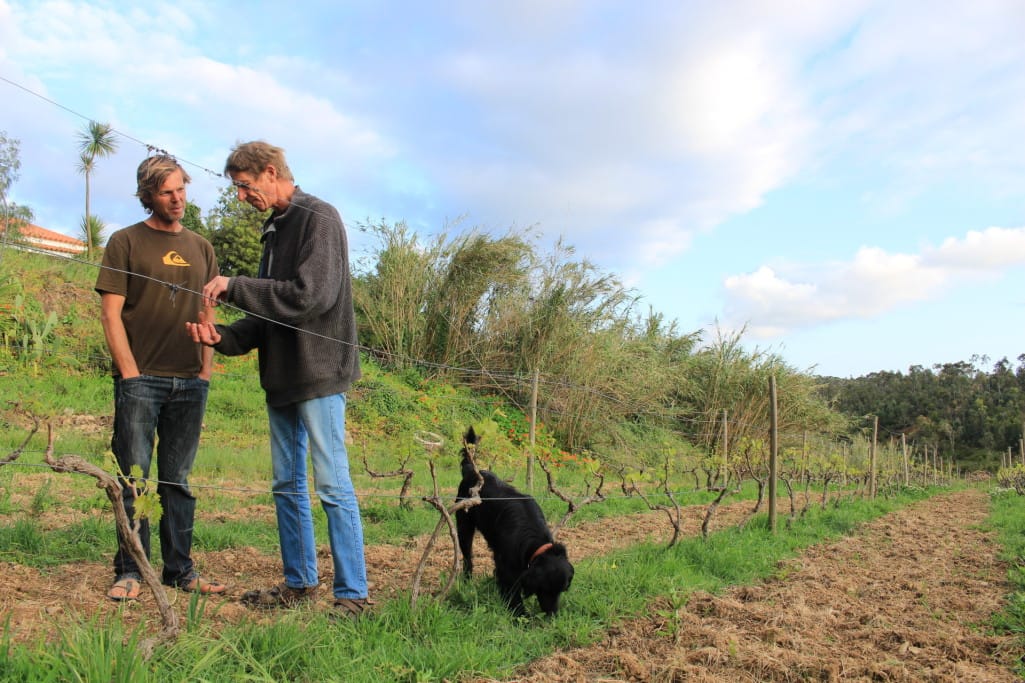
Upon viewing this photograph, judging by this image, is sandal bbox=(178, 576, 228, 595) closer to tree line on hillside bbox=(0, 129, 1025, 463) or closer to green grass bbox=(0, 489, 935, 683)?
green grass bbox=(0, 489, 935, 683)

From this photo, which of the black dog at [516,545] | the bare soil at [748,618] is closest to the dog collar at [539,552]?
the black dog at [516,545]

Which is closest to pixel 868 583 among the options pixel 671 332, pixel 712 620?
pixel 712 620

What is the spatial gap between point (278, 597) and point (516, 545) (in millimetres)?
1287

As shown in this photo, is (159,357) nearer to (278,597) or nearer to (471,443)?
(278,597)

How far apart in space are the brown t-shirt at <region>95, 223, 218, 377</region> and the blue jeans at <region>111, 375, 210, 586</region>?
0.09m

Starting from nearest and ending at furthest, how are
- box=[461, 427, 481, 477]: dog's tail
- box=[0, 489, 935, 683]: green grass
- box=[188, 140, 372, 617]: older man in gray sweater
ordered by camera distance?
box=[0, 489, 935, 683]: green grass < box=[188, 140, 372, 617]: older man in gray sweater < box=[461, 427, 481, 477]: dog's tail

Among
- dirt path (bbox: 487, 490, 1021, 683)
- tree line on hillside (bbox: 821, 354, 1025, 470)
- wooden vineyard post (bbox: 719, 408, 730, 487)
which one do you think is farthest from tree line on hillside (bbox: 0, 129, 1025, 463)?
Answer: tree line on hillside (bbox: 821, 354, 1025, 470)

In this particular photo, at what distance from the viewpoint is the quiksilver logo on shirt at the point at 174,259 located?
3.12 metres

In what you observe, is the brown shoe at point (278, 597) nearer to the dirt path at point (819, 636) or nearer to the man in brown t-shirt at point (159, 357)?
the man in brown t-shirt at point (159, 357)

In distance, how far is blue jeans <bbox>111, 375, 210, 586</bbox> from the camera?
2.93 m

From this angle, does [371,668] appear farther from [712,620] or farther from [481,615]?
[712,620]

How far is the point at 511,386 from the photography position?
14.4 metres

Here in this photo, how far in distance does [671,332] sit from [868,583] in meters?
16.1

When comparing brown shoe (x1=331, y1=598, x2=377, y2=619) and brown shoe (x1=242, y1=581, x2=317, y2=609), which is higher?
brown shoe (x1=331, y1=598, x2=377, y2=619)
